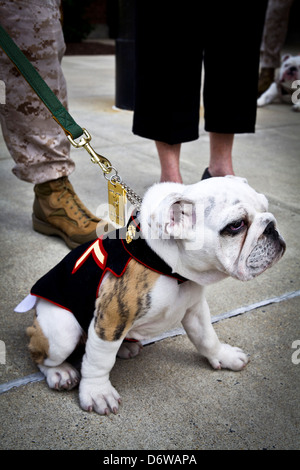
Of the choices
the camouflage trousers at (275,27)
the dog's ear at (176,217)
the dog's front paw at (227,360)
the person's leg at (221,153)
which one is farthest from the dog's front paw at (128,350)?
the camouflage trousers at (275,27)

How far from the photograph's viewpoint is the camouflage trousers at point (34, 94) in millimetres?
2648

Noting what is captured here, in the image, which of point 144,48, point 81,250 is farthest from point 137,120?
point 81,250

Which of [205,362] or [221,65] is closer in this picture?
[205,362]

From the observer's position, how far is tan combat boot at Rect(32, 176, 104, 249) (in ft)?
9.59

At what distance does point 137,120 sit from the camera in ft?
10.7

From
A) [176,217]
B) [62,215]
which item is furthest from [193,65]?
[176,217]

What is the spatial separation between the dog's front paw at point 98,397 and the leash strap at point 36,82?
38.8 inches

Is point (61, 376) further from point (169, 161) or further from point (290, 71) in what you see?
point (290, 71)

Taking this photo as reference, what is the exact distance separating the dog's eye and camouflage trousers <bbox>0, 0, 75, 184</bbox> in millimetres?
1654

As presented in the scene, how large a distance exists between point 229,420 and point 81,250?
838 mm

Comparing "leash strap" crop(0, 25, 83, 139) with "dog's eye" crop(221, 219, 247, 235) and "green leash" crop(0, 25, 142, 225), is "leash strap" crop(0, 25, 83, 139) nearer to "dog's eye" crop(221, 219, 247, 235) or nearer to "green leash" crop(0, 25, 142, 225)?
"green leash" crop(0, 25, 142, 225)
